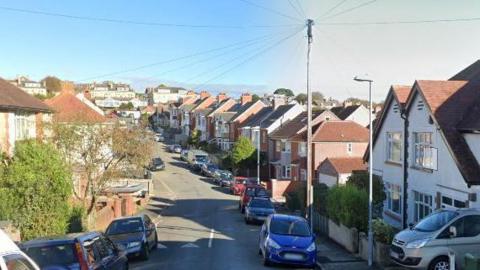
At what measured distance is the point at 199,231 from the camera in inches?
→ 1240

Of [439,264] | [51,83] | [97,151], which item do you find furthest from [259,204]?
[51,83]

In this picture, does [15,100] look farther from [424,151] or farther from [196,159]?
[196,159]

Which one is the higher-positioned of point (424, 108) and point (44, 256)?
point (424, 108)

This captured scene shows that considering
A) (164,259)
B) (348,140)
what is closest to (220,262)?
(164,259)

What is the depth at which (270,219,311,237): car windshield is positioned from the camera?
19875 millimetres

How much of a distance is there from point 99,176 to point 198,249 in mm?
12369

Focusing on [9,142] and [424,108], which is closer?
[424,108]

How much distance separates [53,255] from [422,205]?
60.2 ft

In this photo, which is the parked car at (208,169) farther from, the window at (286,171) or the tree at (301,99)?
the tree at (301,99)

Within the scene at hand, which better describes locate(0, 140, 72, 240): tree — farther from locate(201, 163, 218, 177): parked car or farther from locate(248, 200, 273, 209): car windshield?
locate(201, 163, 218, 177): parked car

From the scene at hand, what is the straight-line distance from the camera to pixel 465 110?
23.2 metres

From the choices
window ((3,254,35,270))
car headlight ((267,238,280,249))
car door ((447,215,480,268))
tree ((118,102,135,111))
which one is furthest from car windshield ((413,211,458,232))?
tree ((118,102,135,111))

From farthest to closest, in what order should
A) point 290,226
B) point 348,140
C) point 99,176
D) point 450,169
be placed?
point 348,140
point 99,176
point 450,169
point 290,226

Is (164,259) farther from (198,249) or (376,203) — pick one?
Result: (376,203)
